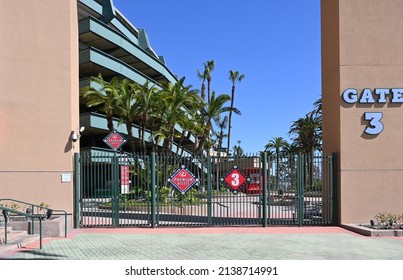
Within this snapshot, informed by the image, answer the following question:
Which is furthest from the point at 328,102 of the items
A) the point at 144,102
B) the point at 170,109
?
the point at 170,109

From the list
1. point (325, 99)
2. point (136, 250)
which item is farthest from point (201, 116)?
point (136, 250)

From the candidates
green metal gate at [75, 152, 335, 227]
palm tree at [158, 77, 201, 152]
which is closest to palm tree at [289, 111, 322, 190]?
palm tree at [158, 77, 201, 152]

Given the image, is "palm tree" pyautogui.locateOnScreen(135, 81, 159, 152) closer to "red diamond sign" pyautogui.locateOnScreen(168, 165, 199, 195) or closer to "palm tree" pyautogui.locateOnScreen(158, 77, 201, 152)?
"palm tree" pyautogui.locateOnScreen(158, 77, 201, 152)

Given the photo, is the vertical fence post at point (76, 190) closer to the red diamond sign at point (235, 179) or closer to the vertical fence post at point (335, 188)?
the red diamond sign at point (235, 179)

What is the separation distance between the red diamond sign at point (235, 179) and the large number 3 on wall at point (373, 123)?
4539 millimetres

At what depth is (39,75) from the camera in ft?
48.3

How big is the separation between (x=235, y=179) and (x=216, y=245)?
174 inches

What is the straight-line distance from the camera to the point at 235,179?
1571 centimetres

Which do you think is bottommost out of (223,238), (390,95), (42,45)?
(223,238)

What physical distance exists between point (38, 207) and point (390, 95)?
40.5ft

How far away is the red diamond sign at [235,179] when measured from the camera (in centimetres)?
1567

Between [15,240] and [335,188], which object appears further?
[335,188]

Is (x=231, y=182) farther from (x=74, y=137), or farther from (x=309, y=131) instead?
(x=309, y=131)

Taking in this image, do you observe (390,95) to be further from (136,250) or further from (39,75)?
(39,75)
